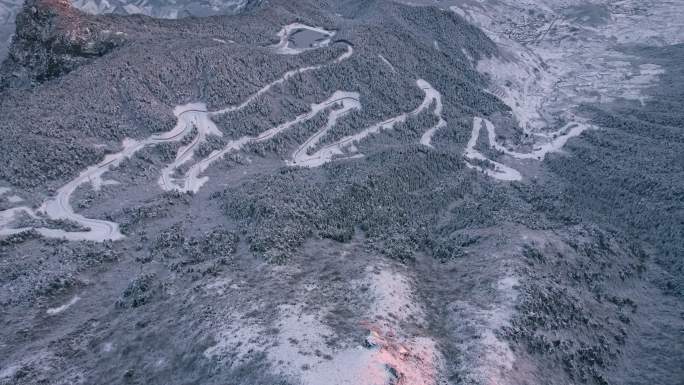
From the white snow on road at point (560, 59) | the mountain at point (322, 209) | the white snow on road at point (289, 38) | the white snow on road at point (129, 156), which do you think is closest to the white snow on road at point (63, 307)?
the mountain at point (322, 209)

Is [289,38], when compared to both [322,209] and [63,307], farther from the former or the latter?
[63,307]

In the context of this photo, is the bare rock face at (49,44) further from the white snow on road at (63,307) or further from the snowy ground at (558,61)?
the snowy ground at (558,61)

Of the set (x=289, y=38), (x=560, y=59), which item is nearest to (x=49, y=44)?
(x=289, y=38)

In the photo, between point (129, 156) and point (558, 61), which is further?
point (558, 61)

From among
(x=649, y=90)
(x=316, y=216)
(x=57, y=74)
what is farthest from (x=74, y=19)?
(x=649, y=90)

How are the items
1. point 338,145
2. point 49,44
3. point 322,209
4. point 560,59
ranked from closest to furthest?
point 322,209, point 338,145, point 49,44, point 560,59

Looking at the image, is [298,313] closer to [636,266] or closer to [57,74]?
[636,266]

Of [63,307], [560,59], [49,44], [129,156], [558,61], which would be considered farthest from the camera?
[560,59]

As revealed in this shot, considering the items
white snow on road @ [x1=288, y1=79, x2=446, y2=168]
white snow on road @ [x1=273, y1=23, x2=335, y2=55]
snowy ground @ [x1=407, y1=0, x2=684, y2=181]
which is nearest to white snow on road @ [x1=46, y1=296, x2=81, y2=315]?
white snow on road @ [x1=288, y1=79, x2=446, y2=168]

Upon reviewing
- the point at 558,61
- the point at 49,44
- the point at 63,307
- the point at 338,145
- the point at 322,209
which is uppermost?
the point at 49,44
